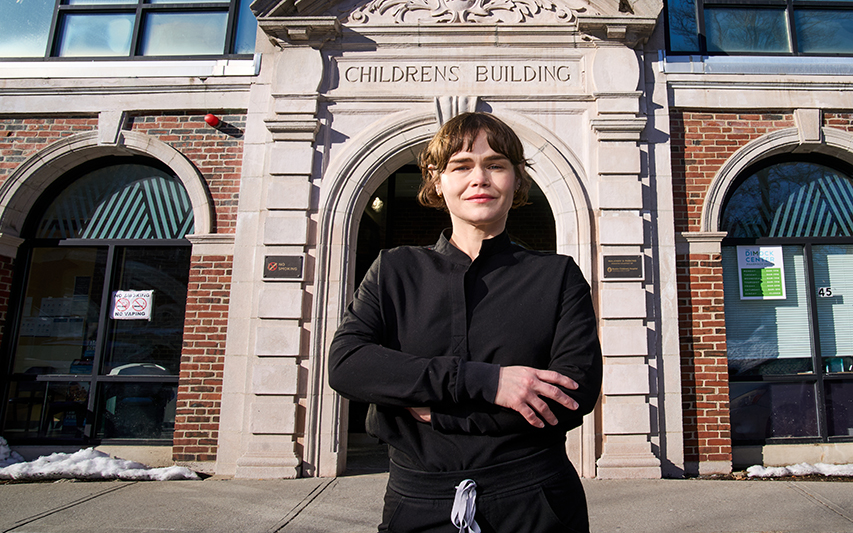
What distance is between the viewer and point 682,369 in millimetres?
5285

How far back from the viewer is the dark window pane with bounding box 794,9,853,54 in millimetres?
6172

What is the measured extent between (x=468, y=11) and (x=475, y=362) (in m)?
5.53

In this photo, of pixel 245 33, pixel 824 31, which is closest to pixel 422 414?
pixel 245 33

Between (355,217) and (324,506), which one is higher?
(355,217)

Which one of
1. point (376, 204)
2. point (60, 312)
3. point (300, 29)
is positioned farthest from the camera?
point (376, 204)

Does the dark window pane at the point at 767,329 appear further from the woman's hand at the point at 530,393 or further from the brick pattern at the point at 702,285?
the woman's hand at the point at 530,393

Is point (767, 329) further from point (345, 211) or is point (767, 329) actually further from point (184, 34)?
point (184, 34)

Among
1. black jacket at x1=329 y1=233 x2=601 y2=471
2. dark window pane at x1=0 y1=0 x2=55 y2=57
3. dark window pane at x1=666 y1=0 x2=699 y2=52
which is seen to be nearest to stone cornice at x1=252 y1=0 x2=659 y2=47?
dark window pane at x1=666 y1=0 x2=699 y2=52

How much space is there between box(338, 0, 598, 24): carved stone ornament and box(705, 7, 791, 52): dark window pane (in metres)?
1.74

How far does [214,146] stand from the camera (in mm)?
5891

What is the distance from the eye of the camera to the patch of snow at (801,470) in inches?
199

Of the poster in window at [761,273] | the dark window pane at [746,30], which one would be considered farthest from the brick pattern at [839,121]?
the poster in window at [761,273]

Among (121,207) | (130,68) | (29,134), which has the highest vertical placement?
(130,68)

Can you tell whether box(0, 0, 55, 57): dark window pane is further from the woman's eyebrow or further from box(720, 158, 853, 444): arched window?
box(720, 158, 853, 444): arched window
